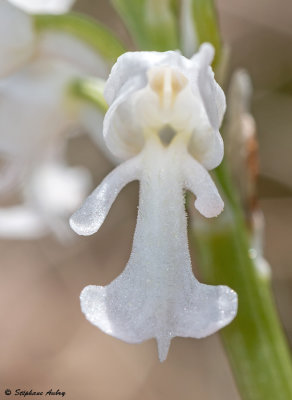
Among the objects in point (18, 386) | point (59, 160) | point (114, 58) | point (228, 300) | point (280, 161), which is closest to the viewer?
point (228, 300)

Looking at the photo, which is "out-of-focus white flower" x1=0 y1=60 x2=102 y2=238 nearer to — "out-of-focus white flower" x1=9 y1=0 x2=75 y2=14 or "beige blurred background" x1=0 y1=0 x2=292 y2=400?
"out-of-focus white flower" x1=9 y1=0 x2=75 y2=14

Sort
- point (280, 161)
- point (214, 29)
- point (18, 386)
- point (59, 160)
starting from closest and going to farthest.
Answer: point (214, 29)
point (59, 160)
point (18, 386)
point (280, 161)

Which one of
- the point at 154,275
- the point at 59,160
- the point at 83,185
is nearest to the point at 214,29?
the point at 154,275

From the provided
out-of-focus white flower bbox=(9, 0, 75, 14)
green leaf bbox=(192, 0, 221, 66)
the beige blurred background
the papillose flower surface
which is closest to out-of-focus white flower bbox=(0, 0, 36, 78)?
out-of-focus white flower bbox=(9, 0, 75, 14)

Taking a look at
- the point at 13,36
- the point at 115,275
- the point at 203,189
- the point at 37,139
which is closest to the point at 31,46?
the point at 13,36

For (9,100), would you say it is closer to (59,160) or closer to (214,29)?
Result: (59,160)

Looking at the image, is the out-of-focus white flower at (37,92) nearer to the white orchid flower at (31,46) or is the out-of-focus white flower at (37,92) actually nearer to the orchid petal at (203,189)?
the white orchid flower at (31,46)
